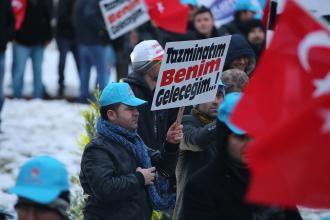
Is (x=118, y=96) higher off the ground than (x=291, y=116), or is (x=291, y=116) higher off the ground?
(x=291, y=116)

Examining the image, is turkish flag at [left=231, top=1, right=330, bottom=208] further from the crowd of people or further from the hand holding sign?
the hand holding sign

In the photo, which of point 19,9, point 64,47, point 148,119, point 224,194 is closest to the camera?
point 224,194

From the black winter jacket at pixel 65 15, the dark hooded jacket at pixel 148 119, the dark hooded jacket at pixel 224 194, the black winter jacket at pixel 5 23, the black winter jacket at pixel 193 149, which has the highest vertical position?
the dark hooded jacket at pixel 224 194

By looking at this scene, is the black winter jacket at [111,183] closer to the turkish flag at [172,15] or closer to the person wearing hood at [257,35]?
the person wearing hood at [257,35]

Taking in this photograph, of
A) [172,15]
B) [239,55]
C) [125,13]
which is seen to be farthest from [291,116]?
[125,13]

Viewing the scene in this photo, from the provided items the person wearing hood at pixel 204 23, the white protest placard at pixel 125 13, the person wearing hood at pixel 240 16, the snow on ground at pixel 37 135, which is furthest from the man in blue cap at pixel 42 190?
the white protest placard at pixel 125 13

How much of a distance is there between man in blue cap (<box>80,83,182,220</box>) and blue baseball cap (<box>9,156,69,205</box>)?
3.81 feet

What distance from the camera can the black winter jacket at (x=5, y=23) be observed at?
13.2m

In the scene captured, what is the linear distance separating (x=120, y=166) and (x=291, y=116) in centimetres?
231

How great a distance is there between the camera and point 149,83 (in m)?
7.73

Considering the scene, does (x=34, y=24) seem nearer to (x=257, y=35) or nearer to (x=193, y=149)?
(x=257, y=35)

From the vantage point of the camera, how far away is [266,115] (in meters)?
4.29

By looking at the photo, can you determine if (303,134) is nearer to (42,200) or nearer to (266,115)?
(266,115)

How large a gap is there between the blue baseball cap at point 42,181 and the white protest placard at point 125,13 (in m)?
7.84
